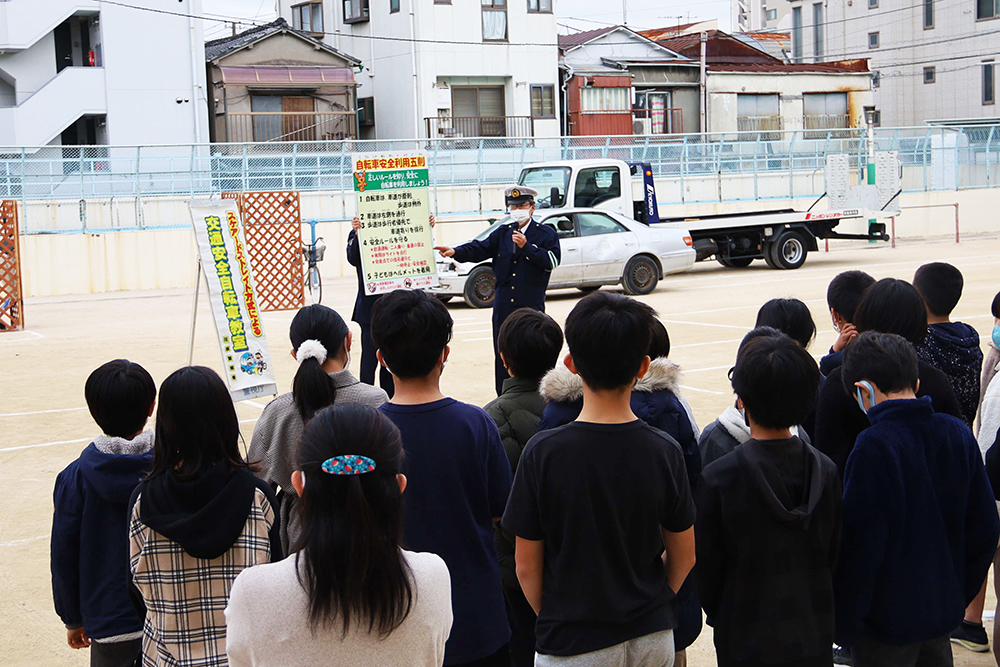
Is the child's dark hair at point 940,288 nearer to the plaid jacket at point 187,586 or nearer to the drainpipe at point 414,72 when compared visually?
the plaid jacket at point 187,586

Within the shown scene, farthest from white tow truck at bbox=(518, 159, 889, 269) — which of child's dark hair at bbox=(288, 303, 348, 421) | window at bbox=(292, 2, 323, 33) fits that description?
window at bbox=(292, 2, 323, 33)

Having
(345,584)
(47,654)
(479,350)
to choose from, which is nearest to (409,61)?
(479,350)

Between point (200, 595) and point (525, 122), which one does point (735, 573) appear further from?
point (525, 122)

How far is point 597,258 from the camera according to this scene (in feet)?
54.5

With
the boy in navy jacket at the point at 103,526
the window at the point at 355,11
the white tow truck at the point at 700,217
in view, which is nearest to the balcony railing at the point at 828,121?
the window at the point at 355,11

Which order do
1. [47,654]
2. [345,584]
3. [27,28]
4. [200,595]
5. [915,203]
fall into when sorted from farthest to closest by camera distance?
[915,203], [27,28], [47,654], [200,595], [345,584]

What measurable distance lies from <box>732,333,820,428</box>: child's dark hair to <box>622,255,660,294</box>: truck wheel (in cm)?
1423

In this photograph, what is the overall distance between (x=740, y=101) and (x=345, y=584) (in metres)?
39.5

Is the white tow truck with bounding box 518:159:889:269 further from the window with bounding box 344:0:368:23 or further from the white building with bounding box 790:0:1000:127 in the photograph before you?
the white building with bounding box 790:0:1000:127

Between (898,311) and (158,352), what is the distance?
10.0 metres

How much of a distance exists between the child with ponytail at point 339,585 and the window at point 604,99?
1379 inches

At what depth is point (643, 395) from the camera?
3.18 m

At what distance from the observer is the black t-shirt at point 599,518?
2547 millimetres

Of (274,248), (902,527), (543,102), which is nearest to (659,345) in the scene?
(902,527)
